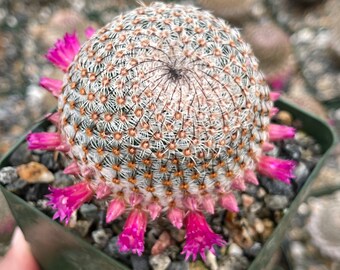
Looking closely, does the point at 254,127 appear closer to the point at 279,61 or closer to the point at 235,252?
the point at 235,252

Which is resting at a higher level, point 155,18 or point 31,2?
point 155,18

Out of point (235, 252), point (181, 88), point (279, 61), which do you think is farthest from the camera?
point (279, 61)

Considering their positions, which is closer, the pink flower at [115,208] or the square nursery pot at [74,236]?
the pink flower at [115,208]

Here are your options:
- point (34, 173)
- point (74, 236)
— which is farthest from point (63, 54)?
point (74, 236)

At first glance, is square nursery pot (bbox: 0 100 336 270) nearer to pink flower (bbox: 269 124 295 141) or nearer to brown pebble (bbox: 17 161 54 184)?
brown pebble (bbox: 17 161 54 184)

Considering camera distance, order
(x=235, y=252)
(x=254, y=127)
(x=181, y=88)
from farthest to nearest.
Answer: (x=235, y=252) < (x=254, y=127) < (x=181, y=88)

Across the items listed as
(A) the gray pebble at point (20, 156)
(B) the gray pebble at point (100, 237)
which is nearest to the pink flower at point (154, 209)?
(B) the gray pebble at point (100, 237)

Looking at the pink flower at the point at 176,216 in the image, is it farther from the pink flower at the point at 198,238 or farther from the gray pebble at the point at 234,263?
the gray pebble at the point at 234,263

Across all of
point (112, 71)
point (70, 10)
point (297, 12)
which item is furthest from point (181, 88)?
point (297, 12)
